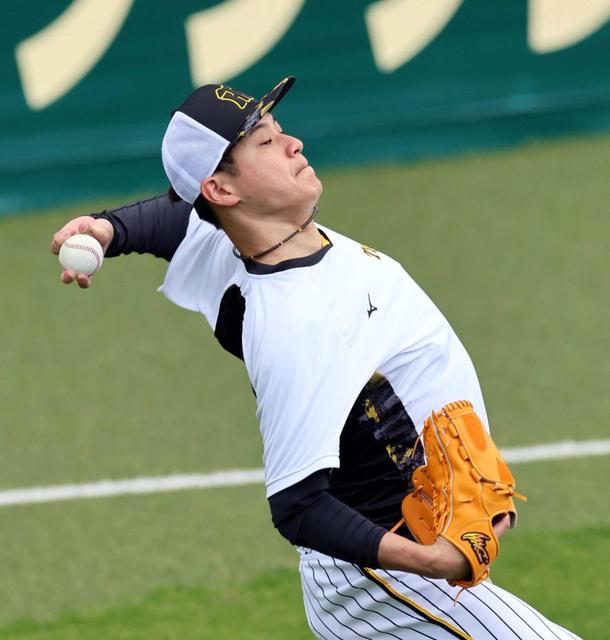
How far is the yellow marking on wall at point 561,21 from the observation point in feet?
31.4

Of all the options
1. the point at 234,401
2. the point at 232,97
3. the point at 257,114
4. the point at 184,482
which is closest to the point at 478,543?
the point at 257,114

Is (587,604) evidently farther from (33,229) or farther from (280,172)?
(33,229)

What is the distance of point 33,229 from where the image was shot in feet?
30.8

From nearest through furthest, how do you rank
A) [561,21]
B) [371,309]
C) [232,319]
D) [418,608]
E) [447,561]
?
1. [447,561]
2. [371,309]
3. [418,608]
4. [232,319]
5. [561,21]

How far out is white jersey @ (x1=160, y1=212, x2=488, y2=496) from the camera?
368 cm

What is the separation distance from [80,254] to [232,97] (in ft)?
2.15

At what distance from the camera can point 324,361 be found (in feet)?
12.1

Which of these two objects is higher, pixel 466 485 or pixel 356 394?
pixel 356 394

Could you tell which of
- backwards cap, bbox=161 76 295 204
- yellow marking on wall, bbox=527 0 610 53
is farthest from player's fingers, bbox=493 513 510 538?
yellow marking on wall, bbox=527 0 610 53

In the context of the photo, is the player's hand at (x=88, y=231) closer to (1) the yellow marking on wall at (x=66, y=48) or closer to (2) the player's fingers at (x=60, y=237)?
(2) the player's fingers at (x=60, y=237)

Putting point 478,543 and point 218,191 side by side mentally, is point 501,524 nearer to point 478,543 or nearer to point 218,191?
point 478,543

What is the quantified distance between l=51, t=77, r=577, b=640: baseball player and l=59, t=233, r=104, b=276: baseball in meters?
0.03

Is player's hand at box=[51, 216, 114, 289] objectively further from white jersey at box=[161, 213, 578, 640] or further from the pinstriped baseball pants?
the pinstriped baseball pants

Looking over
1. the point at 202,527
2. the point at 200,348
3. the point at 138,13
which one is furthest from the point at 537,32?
the point at 202,527
